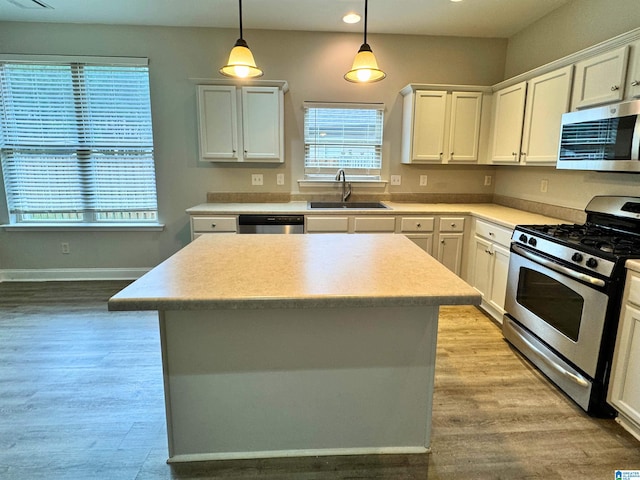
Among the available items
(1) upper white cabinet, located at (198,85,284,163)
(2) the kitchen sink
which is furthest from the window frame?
(1) upper white cabinet, located at (198,85,284,163)

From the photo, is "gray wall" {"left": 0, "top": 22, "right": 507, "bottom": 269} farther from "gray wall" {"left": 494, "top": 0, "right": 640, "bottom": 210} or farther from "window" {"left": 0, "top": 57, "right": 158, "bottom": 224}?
"gray wall" {"left": 494, "top": 0, "right": 640, "bottom": 210}

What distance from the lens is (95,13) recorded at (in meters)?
3.52

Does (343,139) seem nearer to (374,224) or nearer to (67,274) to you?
(374,224)

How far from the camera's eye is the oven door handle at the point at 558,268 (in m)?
1.96

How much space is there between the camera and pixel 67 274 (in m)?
4.23

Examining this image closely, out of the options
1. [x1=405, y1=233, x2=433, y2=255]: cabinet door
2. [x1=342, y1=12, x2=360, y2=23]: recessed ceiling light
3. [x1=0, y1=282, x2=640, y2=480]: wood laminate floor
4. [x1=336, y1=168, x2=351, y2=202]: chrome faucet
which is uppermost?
[x1=342, y1=12, x2=360, y2=23]: recessed ceiling light

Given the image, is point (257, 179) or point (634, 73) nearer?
point (634, 73)

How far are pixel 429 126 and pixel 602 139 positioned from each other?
1676 millimetres

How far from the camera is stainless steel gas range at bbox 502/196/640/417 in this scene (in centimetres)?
193

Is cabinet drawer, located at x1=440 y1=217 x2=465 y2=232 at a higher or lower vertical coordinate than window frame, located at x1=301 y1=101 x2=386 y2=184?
lower

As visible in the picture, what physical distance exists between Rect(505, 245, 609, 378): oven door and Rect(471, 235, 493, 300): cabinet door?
1.39 feet

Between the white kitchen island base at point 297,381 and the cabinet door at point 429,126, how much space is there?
105 inches

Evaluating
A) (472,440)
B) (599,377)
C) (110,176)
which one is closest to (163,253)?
(110,176)

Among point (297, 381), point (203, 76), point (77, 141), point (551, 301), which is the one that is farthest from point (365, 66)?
point (77, 141)
